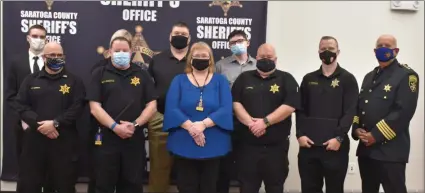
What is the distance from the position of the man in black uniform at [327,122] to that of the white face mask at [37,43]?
2.36 m

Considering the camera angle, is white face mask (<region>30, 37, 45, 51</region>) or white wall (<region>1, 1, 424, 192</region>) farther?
white wall (<region>1, 1, 424, 192</region>)

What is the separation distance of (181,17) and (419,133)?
2.80m

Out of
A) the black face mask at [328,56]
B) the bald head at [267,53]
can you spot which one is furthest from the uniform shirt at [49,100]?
the black face mask at [328,56]

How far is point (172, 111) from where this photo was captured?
3.20 metres

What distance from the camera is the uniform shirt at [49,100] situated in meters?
3.27

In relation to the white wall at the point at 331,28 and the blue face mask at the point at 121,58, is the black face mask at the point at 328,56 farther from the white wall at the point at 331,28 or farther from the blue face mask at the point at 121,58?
the blue face mask at the point at 121,58

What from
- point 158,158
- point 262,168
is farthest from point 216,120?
point 158,158

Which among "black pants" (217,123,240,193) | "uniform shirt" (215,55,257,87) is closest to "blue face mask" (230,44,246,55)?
"uniform shirt" (215,55,257,87)

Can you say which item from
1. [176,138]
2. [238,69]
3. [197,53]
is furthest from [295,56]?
[176,138]

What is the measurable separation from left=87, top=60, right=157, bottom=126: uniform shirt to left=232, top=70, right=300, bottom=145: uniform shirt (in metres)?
0.72

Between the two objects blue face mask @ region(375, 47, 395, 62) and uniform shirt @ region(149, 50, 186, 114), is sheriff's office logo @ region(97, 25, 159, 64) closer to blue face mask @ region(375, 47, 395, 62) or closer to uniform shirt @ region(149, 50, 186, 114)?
uniform shirt @ region(149, 50, 186, 114)

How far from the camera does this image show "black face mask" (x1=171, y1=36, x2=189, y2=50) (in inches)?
143

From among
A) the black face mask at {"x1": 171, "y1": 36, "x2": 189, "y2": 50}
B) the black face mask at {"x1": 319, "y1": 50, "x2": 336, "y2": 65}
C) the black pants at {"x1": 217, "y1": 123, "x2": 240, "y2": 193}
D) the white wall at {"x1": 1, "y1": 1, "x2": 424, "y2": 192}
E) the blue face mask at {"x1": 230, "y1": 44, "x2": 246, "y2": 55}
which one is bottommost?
the black pants at {"x1": 217, "y1": 123, "x2": 240, "y2": 193}

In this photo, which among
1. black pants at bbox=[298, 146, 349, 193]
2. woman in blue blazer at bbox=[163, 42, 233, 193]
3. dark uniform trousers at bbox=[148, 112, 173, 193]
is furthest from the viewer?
dark uniform trousers at bbox=[148, 112, 173, 193]
